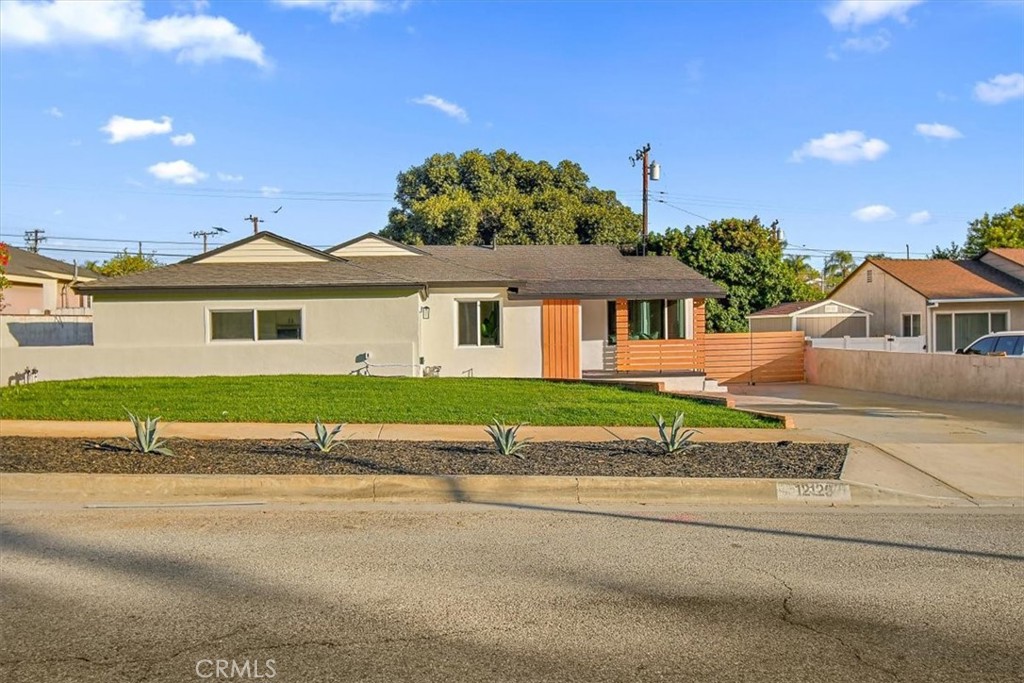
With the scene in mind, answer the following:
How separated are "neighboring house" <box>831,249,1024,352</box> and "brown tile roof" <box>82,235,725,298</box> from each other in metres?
11.3

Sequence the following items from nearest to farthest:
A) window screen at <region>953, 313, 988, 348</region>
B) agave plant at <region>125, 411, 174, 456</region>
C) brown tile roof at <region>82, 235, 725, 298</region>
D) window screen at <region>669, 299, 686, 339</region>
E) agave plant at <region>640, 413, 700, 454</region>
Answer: agave plant at <region>125, 411, 174, 456</region>
agave plant at <region>640, 413, 700, 454</region>
brown tile roof at <region>82, 235, 725, 298</region>
window screen at <region>669, 299, 686, 339</region>
window screen at <region>953, 313, 988, 348</region>

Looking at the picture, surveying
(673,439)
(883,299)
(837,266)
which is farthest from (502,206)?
(837,266)

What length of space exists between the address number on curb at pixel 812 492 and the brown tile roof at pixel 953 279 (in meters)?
24.6

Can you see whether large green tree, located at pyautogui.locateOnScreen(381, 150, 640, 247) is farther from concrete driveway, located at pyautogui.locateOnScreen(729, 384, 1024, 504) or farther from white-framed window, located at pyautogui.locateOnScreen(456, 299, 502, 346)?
concrete driveway, located at pyautogui.locateOnScreen(729, 384, 1024, 504)

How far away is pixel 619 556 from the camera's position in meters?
7.01

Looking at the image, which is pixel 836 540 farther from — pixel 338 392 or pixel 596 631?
pixel 338 392

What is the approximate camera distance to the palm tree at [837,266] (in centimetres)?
8181

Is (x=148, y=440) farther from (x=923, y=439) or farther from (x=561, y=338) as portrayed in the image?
(x=561, y=338)

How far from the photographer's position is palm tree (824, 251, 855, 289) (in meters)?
81.8

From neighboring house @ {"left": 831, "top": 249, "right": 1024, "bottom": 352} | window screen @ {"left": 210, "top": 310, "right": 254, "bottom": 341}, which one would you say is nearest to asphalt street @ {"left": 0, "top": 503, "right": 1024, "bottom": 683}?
window screen @ {"left": 210, "top": 310, "right": 254, "bottom": 341}

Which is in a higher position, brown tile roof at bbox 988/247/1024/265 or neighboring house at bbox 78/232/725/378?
brown tile roof at bbox 988/247/1024/265

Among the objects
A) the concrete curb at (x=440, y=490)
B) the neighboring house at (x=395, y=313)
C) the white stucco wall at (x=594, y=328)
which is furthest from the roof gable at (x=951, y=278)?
the concrete curb at (x=440, y=490)

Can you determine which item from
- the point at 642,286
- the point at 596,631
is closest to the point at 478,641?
the point at 596,631

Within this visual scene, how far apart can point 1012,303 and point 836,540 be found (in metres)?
28.8
